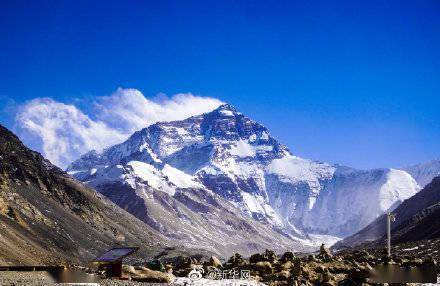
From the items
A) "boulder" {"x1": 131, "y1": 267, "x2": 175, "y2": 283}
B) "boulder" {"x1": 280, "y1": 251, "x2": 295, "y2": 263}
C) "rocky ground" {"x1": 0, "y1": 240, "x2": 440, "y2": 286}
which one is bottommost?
"boulder" {"x1": 131, "y1": 267, "x2": 175, "y2": 283}

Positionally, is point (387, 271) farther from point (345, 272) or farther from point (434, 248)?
point (434, 248)

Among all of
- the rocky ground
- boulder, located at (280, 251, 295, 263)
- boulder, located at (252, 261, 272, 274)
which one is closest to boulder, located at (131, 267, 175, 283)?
the rocky ground

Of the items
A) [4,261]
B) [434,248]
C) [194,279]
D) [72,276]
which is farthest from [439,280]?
[4,261]

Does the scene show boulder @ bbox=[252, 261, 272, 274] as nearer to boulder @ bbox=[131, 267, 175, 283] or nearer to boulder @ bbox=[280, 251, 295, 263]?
boulder @ bbox=[280, 251, 295, 263]

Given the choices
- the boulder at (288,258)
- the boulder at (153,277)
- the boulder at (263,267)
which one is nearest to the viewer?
the boulder at (153,277)

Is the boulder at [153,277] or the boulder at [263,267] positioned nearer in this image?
the boulder at [153,277]

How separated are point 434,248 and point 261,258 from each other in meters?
72.0

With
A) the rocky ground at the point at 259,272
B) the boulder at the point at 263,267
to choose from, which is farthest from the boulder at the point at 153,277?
the boulder at the point at 263,267

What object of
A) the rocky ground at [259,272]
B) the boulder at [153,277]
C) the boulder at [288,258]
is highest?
the boulder at [288,258]

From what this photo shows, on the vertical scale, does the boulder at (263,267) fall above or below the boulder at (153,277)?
above

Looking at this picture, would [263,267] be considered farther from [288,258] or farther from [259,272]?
[288,258]

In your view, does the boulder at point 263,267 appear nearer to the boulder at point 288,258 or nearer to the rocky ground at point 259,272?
the rocky ground at point 259,272

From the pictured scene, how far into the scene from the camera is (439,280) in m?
69.1

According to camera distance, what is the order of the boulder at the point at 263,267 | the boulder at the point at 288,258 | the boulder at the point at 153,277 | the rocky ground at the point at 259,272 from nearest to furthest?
the rocky ground at the point at 259,272 → the boulder at the point at 153,277 → the boulder at the point at 263,267 → the boulder at the point at 288,258
